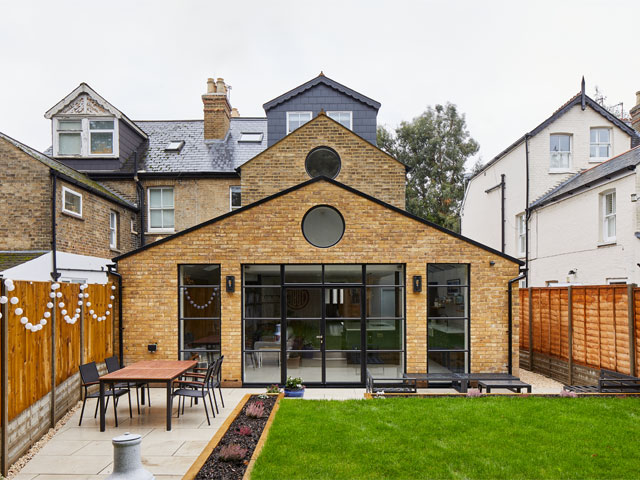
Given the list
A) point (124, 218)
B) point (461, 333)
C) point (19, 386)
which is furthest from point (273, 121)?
point (19, 386)

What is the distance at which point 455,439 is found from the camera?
635 cm

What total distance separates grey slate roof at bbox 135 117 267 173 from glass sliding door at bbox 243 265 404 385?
875cm

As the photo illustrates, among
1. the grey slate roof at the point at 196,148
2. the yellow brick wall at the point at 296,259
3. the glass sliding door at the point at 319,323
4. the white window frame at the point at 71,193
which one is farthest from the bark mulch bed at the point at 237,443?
the grey slate roof at the point at 196,148

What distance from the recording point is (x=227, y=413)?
27.4 feet

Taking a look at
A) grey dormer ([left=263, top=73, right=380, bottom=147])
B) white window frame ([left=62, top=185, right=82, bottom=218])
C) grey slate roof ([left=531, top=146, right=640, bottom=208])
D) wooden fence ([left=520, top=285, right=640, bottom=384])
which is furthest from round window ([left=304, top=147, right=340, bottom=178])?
grey slate roof ([left=531, top=146, right=640, bottom=208])

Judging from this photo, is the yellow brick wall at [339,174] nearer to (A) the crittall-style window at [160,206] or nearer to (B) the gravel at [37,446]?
(A) the crittall-style window at [160,206]

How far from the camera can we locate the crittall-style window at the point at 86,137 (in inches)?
701

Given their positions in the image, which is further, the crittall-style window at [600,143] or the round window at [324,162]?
the crittall-style window at [600,143]

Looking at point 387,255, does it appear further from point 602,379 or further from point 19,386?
point 19,386

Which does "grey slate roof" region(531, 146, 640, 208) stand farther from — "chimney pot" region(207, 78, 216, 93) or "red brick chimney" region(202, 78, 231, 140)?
"chimney pot" region(207, 78, 216, 93)

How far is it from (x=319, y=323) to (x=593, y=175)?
1129cm

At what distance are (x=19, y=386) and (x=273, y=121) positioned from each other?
13.4 m

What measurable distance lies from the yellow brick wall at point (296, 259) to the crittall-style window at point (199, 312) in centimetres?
20

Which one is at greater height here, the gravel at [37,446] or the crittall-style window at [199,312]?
the crittall-style window at [199,312]
